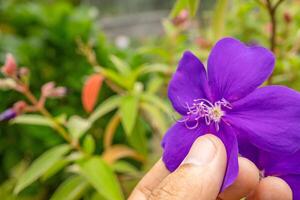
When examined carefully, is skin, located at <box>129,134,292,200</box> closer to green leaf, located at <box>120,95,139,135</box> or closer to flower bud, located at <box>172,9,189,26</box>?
green leaf, located at <box>120,95,139,135</box>

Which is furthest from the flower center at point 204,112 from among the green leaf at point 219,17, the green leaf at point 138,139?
the green leaf at point 138,139

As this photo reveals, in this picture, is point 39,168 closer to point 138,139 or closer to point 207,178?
point 138,139

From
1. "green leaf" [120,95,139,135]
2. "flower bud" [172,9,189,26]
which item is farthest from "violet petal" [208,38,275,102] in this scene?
"flower bud" [172,9,189,26]

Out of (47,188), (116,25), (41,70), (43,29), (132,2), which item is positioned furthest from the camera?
(132,2)

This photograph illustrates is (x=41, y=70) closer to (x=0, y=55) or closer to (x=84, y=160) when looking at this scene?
(x=0, y=55)

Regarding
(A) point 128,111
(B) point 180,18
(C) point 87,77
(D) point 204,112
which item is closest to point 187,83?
(D) point 204,112

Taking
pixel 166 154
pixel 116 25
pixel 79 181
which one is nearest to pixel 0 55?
pixel 79 181

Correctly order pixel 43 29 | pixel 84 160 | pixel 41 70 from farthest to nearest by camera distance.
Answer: pixel 43 29 < pixel 41 70 < pixel 84 160
